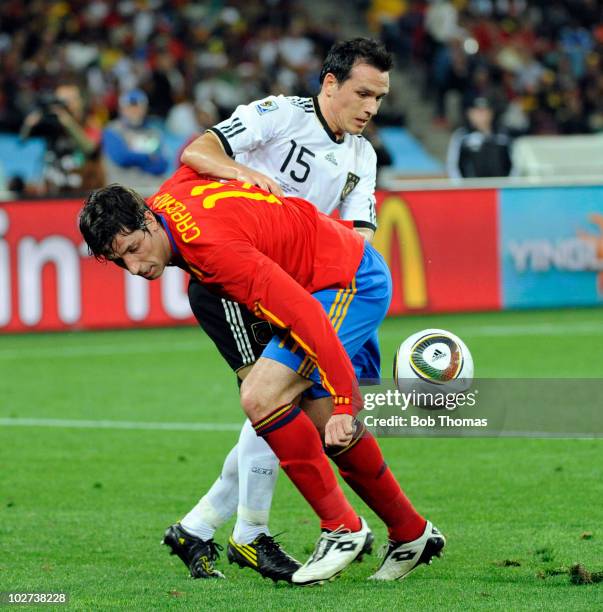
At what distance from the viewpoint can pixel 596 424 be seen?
684 cm

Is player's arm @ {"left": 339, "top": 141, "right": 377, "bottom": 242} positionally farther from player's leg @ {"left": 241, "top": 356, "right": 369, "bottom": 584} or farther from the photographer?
the photographer

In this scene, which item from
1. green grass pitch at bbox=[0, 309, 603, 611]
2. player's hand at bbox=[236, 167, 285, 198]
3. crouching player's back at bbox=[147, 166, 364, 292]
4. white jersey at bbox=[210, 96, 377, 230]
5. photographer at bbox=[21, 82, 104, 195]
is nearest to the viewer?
crouching player's back at bbox=[147, 166, 364, 292]

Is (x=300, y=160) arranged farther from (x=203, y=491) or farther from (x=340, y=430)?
(x=203, y=491)

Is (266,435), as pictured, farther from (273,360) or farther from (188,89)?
(188,89)

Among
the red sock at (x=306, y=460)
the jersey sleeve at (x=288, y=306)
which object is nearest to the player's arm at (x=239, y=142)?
the jersey sleeve at (x=288, y=306)

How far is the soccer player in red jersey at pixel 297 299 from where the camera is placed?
481 centimetres

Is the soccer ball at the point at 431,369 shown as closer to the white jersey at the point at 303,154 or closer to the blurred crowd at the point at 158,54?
the white jersey at the point at 303,154

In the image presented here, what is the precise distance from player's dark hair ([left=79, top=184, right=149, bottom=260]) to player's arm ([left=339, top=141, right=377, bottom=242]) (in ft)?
4.88

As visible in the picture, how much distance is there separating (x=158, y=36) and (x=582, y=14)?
8.56 meters

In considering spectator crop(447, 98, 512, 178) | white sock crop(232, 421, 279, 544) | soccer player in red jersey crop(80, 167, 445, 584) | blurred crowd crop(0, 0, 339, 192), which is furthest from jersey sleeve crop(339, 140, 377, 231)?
blurred crowd crop(0, 0, 339, 192)

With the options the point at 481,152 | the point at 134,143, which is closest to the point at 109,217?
the point at 134,143

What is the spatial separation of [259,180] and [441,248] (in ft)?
30.0

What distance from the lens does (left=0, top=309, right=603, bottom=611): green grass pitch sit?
5008 millimetres

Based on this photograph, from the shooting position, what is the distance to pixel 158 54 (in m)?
21.0
